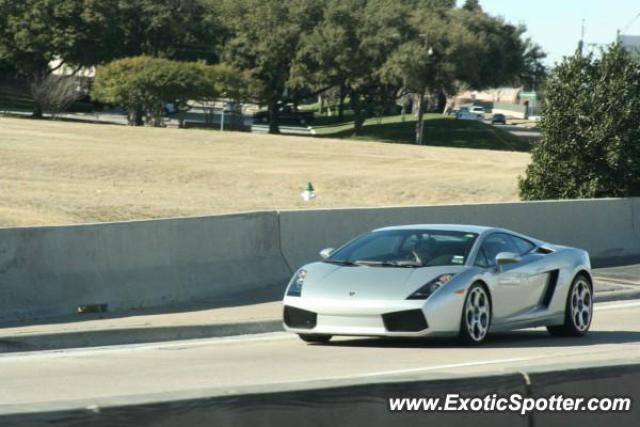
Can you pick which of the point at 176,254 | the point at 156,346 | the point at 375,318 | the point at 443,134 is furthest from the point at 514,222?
the point at 443,134

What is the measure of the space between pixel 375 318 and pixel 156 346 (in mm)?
2540

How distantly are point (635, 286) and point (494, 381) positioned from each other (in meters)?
14.7

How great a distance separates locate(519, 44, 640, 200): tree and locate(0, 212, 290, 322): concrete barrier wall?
10.8 m

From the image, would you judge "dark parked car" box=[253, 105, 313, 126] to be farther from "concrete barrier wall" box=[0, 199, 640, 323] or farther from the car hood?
the car hood

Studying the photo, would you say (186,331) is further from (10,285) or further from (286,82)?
(286,82)

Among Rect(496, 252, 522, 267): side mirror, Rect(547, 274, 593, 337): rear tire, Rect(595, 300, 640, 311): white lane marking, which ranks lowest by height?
Rect(595, 300, 640, 311): white lane marking

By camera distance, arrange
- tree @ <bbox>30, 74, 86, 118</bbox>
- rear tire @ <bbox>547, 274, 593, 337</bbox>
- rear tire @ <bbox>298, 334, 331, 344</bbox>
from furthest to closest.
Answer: tree @ <bbox>30, 74, 86, 118</bbox> → rear tire @ <bbox>547, 274, 593, 337</bbox> → rear tire @ <bbox>298, 334, 331, 344</bbox>

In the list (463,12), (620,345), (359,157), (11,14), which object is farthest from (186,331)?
(463,12)

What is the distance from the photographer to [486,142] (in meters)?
90.0

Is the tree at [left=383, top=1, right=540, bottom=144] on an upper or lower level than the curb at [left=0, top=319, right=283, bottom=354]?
upper

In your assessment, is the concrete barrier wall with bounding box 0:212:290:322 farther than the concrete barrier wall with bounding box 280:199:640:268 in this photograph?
No

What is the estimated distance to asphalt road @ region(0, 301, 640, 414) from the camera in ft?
33.1

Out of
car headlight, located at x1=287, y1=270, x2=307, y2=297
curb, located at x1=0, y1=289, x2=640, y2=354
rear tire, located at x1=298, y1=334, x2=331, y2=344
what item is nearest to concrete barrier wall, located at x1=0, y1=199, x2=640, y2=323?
curb, located at x1=0, y1=289, x2=640, y2=354

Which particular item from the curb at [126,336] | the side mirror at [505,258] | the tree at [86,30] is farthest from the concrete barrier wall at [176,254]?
the tree at [86,30]
